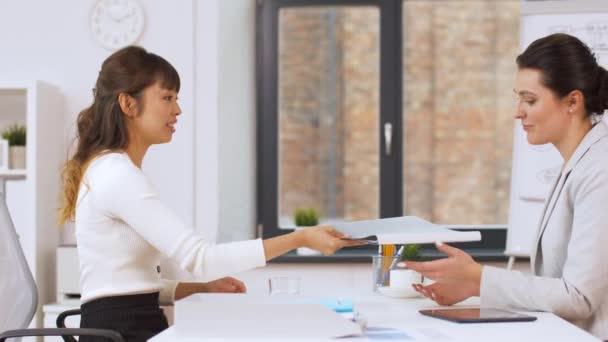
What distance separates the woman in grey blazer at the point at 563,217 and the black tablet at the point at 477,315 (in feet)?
0.16

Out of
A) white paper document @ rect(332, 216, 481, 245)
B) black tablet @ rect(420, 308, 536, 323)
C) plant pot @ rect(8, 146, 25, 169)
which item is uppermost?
plant pot @ rect(8, 146, 25, 169)

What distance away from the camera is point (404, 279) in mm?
2541

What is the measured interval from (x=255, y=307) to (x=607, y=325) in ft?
2.99

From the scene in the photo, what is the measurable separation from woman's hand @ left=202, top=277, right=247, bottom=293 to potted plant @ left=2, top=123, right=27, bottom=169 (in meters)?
1.70

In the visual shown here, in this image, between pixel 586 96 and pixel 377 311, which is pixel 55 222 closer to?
pixel 377 311

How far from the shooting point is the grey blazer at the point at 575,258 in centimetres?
209

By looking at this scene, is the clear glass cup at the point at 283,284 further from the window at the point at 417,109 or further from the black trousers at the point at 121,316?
the window at the point at 417,109

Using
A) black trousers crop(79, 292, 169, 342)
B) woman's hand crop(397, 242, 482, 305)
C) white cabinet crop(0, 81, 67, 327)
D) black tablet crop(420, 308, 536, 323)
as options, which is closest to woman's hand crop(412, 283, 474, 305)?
woman's hand crop(397, 242, 482, 305)

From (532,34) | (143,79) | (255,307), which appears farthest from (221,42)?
(255,307)

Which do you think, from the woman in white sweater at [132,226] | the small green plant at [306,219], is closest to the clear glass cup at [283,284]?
the woman in white sweater at [132,226]

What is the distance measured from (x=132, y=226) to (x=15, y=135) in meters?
1.97

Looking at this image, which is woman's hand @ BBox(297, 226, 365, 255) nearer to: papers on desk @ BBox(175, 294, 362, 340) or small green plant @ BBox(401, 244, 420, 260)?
papers on desk @ BBox(175, 294, 362, 340)

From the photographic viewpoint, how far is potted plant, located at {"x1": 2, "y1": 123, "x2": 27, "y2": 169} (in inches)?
156

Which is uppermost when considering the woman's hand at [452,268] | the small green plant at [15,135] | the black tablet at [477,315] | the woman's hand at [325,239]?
the small green plant at [15,135]
